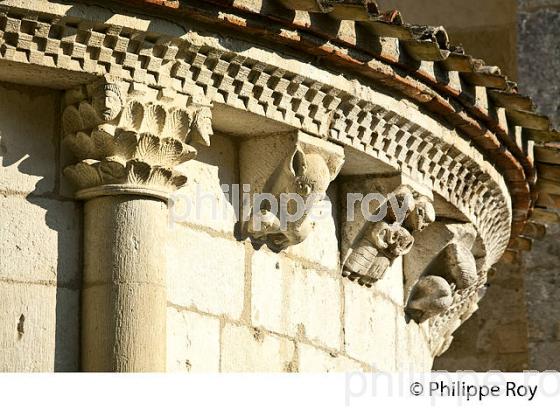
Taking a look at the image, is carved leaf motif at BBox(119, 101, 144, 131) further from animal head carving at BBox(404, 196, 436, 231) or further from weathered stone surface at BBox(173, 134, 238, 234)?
animal head carving at BBox(404, 196, 436, 231)

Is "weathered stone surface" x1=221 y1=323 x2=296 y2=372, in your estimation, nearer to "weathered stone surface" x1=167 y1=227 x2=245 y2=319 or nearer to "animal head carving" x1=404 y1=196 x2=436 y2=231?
"weathered stone surface" x1=167 y1=227 x2=245 y2=319

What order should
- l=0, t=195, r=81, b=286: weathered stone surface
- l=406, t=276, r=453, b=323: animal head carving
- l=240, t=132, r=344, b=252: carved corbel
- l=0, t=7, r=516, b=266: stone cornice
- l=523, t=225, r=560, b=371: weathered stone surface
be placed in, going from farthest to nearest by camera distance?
1. l=523, t=225, r=560, b=371: weathered stone surface
2. l=406, t=276, r=453, b=323: animal head carving
3. l=240, t=132, r=344, b=252: carved corbel
4. l=0, t=195, r=81, b=286: weathered stone surface
5. l=0, t=7, r=516, b=266: stone cornice

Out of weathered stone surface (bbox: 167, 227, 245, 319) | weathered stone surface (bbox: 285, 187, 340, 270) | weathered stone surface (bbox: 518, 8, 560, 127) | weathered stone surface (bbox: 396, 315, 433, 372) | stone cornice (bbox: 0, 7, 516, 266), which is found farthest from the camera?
weathered stone surface (bbox: 518, 8, 560, 127)

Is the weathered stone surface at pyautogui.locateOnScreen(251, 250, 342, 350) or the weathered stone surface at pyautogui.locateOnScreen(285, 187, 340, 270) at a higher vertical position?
the weathered stone surface at pyautogui.locateOnScreen(285, 187, 340, 270)

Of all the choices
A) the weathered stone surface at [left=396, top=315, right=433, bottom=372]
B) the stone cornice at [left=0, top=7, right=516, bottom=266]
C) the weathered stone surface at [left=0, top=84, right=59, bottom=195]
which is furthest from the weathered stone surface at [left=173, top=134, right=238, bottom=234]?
the weathered stone surface at [left=396, top=315, right=433, bottom=372]

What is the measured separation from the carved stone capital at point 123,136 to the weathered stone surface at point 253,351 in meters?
0.72

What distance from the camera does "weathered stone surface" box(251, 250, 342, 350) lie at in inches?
336

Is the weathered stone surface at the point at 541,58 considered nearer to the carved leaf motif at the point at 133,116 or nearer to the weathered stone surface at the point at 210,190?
the weathered stone surface at the point at 210,190

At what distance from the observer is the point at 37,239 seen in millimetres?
7836

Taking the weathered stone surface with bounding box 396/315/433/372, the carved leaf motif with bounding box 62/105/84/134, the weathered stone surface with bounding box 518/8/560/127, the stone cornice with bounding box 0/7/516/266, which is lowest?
the weathered stone surface with bounding box 396/315/433/372

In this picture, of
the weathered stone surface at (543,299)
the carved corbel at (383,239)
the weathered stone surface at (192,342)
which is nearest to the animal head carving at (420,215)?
the carved corbel at (383,239)

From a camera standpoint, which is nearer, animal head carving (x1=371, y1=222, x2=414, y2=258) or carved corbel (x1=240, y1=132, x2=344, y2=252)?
carved corbel (x1=240, y1=132, x2=344, y2=252)

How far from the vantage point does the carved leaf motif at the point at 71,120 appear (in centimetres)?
788

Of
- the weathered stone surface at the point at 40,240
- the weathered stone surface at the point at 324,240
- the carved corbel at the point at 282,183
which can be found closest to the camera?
the weathered stone surface at the point at 40,240
